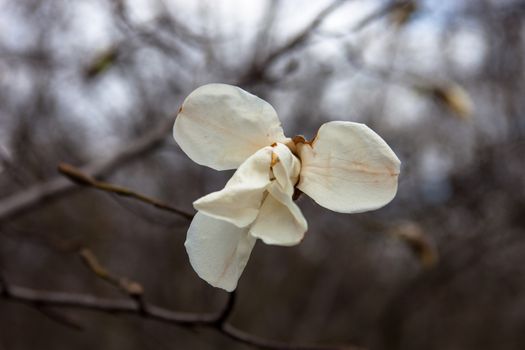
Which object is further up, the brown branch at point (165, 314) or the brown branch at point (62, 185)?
the brown branch at point (165, 314)

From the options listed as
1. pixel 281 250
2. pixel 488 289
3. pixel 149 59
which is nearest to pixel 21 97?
pixel 149 59

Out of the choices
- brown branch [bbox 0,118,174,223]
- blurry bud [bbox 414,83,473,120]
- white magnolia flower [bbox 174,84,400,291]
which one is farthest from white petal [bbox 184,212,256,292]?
blurry bud [bbox 414,83,473,120]

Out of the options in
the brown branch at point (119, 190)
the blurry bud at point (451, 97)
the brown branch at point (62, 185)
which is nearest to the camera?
the brown branch at point (119, 190)

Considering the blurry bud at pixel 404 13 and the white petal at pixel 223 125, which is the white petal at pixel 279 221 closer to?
Result: the white petal at pixel 223 125

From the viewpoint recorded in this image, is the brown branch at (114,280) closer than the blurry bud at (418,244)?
Yes

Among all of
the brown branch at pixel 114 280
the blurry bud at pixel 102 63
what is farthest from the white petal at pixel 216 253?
the blurry bud at pixel 102 63

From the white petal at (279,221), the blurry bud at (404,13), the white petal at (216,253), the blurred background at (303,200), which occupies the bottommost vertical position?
the blurred background at (303,200)

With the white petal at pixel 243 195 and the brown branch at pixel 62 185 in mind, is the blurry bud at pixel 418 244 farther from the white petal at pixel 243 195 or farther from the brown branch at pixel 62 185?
the white petal at pixel 243 195

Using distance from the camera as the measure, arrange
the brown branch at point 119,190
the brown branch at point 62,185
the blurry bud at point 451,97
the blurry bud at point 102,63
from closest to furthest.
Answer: the brown branch at point 119,190 < the brown branch at point 62,185 < the blurry bud at point 102,63 < the blurry bud at point 451,97
